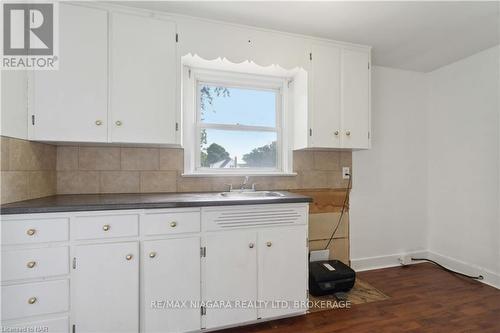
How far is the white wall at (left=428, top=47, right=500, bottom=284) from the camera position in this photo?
2377 mm

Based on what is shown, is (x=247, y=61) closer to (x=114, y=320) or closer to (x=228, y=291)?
(x=228, y=291)

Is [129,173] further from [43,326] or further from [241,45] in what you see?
[241,45]

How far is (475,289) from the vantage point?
2.29 m

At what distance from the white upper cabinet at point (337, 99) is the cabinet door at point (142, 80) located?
1.20m

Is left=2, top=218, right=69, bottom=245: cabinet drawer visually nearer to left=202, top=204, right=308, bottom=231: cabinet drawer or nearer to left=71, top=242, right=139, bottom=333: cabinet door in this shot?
left=71, top=242, right=139, bottom=333: cabinet door

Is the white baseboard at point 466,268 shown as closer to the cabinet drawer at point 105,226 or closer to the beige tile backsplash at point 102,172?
the beige tile backsplash at point 102,172

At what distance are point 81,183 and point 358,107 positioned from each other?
2543 mm

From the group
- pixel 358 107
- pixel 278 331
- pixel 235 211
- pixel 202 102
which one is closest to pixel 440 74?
pixel 358 107

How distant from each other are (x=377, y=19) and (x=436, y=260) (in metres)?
2.79

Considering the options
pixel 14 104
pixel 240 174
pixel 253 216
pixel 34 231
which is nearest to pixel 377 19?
pixel 240 174

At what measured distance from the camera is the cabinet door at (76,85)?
1.64 metres

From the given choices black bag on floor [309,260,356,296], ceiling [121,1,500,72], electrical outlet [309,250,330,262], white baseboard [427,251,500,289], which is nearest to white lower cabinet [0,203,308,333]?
black bag on floor [309,260,356,296]

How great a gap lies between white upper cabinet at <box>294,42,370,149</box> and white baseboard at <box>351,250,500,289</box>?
1394 mm

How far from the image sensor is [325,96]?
221 cm
